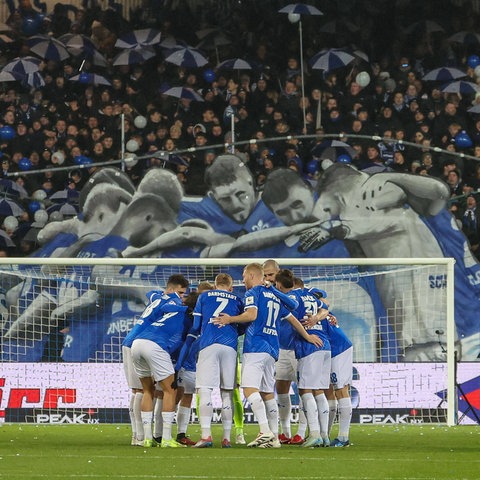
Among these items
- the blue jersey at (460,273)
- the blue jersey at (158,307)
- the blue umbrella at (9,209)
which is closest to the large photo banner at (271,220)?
the blue jersey at (460,273)

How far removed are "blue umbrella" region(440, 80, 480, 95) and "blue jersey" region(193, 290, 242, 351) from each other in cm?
1127

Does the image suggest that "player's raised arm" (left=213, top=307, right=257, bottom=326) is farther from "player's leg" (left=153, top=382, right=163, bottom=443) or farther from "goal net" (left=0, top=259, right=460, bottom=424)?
"goal net" (left=0, top=259, right=460, bottom=424)

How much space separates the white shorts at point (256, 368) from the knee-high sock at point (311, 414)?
1.79ft

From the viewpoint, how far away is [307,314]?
12.3 metres

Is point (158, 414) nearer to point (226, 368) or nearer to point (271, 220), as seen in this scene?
point (226, 368)

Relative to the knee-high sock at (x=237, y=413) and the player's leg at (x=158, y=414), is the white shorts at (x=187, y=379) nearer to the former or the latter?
the player's leg at (x=158, y=414)

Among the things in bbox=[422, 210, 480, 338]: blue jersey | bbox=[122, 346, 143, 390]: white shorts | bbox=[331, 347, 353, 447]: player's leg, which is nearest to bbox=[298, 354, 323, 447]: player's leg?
bbox=[331, 347, 353, 447]: player's leg

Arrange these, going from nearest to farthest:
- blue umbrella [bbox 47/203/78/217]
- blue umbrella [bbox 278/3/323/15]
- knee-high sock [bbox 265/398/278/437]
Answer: knee-high sock [bbox 265/398/278/437] < blue umbrella [bbox 47/203/78/217] < blue umbrella [bbox 278/3/323/15]

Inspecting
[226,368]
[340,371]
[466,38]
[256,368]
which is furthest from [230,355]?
[466,38]

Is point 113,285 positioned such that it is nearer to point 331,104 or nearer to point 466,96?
point 331,104

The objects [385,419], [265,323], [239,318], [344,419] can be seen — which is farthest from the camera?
[385,419]

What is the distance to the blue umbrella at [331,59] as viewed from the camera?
22.0 m

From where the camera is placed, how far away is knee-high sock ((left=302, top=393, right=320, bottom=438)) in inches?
474

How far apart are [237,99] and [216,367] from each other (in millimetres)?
10984
